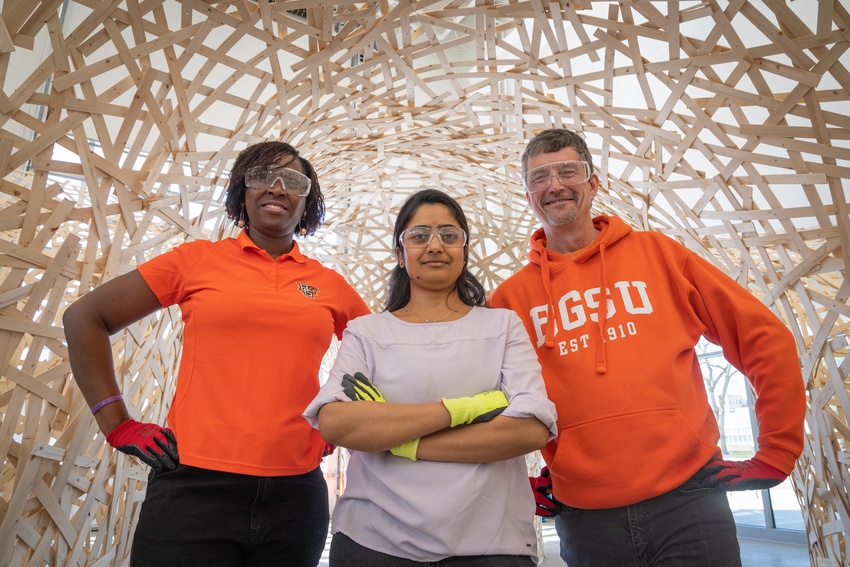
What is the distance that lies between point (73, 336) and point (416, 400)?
3.25 feet

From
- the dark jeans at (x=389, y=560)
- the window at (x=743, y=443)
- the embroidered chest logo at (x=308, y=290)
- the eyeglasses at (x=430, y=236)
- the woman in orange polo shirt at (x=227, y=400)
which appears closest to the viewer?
the dark jeans at (x=389, y=560)

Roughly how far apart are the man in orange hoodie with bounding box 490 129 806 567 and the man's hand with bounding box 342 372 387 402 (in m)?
0.62

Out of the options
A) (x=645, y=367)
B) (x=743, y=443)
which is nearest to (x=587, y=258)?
(x=645, y=367)

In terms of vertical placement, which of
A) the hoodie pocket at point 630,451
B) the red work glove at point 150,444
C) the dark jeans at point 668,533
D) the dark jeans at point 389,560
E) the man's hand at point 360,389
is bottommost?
the dark jeans at point 668,533

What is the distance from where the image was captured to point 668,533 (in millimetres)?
1367

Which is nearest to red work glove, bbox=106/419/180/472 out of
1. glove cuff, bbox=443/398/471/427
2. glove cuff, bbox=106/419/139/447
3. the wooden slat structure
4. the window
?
glove cuff, bbox=106/419/139/447

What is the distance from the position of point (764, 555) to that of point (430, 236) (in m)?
5.08

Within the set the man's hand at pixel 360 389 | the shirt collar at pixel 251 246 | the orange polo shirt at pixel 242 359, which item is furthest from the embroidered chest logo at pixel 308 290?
the man's hand at pixel 360 389

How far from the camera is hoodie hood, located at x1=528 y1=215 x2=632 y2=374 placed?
5.29 ft

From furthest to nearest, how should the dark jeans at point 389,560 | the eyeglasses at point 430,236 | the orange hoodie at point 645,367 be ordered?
1. the eyeglasses at point 430,236
2. the orange hoodie at point 645,367
3. the dark jeans at point 389,560

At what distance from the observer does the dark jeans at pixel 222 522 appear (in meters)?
1.29

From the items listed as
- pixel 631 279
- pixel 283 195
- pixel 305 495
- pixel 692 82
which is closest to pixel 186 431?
pixel 305 495

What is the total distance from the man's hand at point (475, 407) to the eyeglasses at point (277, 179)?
0.94 metres

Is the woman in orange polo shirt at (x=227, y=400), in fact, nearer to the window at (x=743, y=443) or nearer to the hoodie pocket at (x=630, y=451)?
the hoodie pocket at (x=630, y=451)
